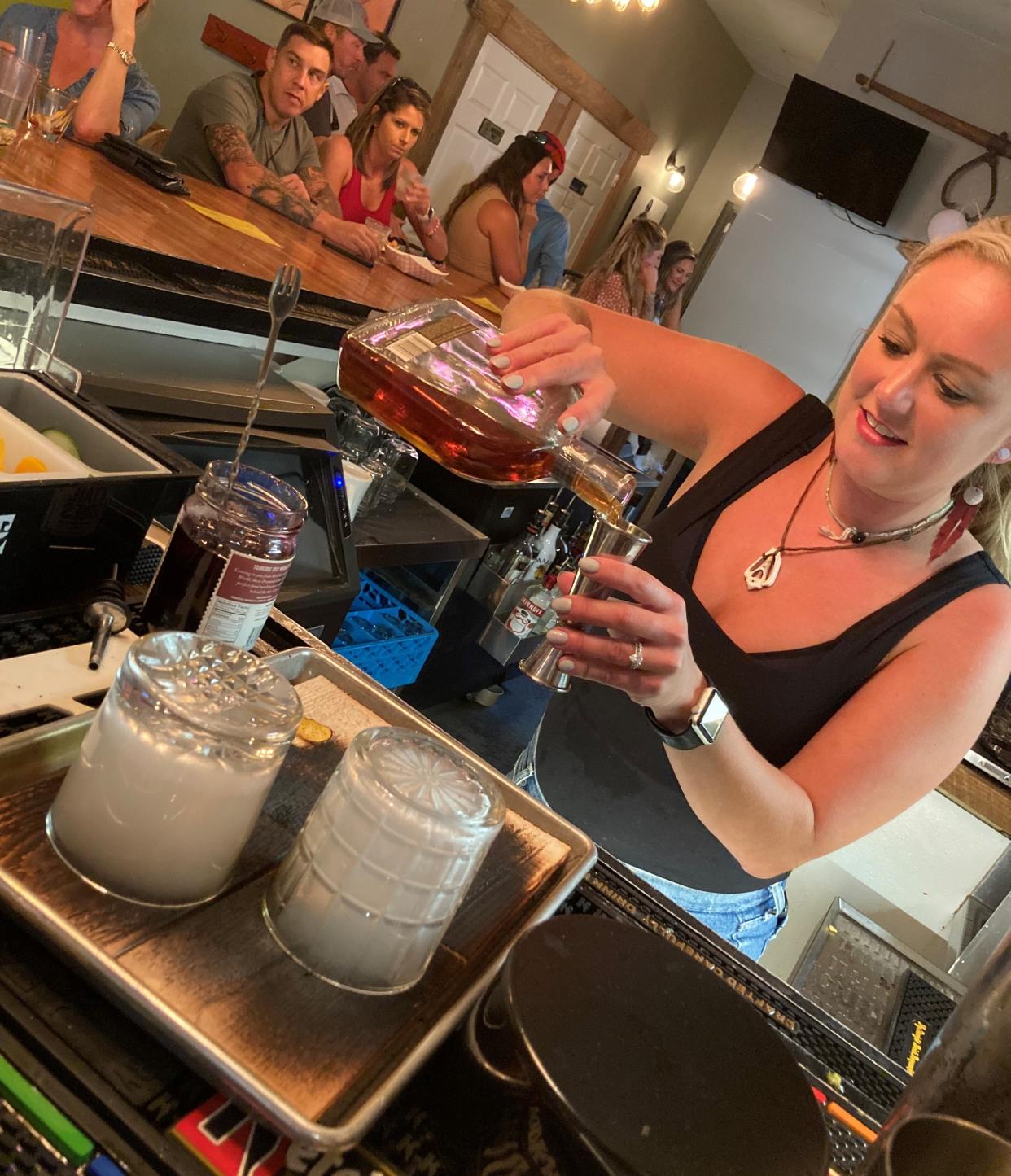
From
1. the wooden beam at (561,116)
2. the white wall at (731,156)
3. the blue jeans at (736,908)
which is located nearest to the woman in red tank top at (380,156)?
the wooden beam at (561,116)

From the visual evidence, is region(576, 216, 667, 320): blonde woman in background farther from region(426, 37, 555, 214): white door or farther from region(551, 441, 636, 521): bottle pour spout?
region(551, 441, 636, 521): bottle pour spout

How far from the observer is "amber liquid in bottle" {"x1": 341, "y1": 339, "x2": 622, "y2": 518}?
3.07 ft

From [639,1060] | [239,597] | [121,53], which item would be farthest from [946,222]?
[639,1060]

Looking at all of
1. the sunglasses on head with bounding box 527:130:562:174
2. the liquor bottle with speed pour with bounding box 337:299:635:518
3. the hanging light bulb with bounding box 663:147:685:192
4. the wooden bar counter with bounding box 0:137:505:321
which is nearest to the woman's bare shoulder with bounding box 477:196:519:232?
the sunglasses on head with bounding box 527:130:562:174

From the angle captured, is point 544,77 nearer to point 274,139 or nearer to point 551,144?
point 551,144

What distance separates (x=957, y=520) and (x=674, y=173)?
8778 mm

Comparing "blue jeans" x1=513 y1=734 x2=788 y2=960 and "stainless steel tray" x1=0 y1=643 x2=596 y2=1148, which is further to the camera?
"blue jeans" x1=513 y1=734 x2=788 y2=960

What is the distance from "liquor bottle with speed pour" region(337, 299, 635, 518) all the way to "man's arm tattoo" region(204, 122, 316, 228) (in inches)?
91.0

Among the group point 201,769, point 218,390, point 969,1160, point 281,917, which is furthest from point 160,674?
point 218,390

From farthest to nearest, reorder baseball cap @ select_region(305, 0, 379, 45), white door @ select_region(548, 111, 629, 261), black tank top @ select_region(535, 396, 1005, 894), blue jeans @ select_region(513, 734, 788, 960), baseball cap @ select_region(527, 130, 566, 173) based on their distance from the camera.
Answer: white door @ select_region(548, 111, 629, 261), baseball cap @ select_region(305, 0, 379, 45), baseball cap @ select_region(527, 130, 566, 173), blue jeans @ select_region(513, 734, 788, 960), black tank top @ select_region(535, 396, 1005, 894)

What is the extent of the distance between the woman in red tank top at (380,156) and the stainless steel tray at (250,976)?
155 inches

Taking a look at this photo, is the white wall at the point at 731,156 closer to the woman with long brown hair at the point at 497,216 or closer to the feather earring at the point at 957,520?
the woman with long brown hair at the point at 497,216

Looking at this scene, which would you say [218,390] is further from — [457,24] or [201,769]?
[457,24]

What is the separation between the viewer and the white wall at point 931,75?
4.70 m
